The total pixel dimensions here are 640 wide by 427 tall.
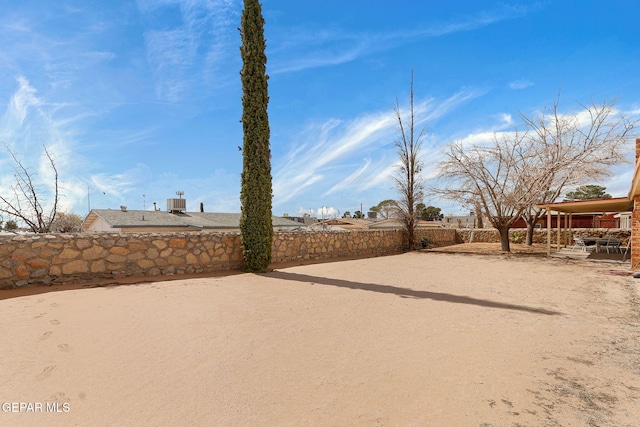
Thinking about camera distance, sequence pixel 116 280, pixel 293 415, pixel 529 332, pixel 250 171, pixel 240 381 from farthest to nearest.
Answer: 1. pixel 250 171
2. pixel 116 280
3. pixel 529 332
4. pixel 240 381
5. pixel 293 415

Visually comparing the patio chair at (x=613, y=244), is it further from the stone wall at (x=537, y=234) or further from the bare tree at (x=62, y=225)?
the bare tree at (x=62, y=225)

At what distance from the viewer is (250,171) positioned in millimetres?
8906

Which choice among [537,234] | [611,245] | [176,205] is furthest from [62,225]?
[537,234]

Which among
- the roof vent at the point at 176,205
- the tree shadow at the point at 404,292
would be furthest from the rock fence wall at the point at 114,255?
the roof vent at the point at 176,205

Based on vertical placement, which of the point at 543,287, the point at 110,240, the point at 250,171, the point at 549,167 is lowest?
the point at 543,287

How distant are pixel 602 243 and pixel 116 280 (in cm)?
1937

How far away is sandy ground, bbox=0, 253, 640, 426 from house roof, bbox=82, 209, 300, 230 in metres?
16.0

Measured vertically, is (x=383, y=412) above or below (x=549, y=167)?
below

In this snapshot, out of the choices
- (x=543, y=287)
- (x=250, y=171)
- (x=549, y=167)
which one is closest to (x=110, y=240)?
(x=250, y=171)

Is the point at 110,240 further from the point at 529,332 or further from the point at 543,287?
the point at 543,287

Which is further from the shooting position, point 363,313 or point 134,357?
point 363,313

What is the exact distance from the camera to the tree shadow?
209 inches

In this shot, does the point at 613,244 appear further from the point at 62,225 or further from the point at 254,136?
the point at 62,225

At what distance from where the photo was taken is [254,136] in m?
8.88
